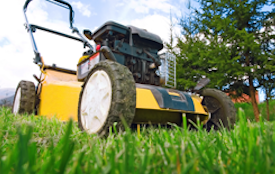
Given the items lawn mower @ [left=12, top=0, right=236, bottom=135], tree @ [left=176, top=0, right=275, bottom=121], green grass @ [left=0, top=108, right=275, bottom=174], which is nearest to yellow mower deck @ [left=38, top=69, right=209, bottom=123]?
lawn mower @ [left=12, top=0, right=236, bottom=135]

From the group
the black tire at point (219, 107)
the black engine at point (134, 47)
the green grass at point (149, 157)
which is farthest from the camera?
the black engine at point (134, 47)

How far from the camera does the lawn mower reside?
56.6 inches

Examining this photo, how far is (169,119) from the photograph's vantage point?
236 centimetres

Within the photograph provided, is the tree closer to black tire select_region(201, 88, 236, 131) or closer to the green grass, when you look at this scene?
black tire select_region(201, 88, 236, 131)

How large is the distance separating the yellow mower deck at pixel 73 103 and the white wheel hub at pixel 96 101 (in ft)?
1.20

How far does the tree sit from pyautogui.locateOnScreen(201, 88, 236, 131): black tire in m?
2.59

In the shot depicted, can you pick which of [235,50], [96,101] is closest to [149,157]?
[96,101]

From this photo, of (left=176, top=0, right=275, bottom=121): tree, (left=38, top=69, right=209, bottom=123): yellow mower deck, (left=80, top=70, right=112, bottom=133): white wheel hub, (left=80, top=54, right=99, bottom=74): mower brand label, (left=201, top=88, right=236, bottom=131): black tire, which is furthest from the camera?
(left=176, top=0, right=275, bottom=121): tree

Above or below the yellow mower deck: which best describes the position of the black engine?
above

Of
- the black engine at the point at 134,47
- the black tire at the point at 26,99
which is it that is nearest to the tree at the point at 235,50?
the black engine at the point at 134,47

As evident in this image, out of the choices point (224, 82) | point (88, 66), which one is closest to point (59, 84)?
point (88, 66)

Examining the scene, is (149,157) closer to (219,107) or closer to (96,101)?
(96,101)

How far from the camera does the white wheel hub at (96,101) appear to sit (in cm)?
147

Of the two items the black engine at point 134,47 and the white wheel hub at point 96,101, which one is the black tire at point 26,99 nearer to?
the black engine at point 134,47
